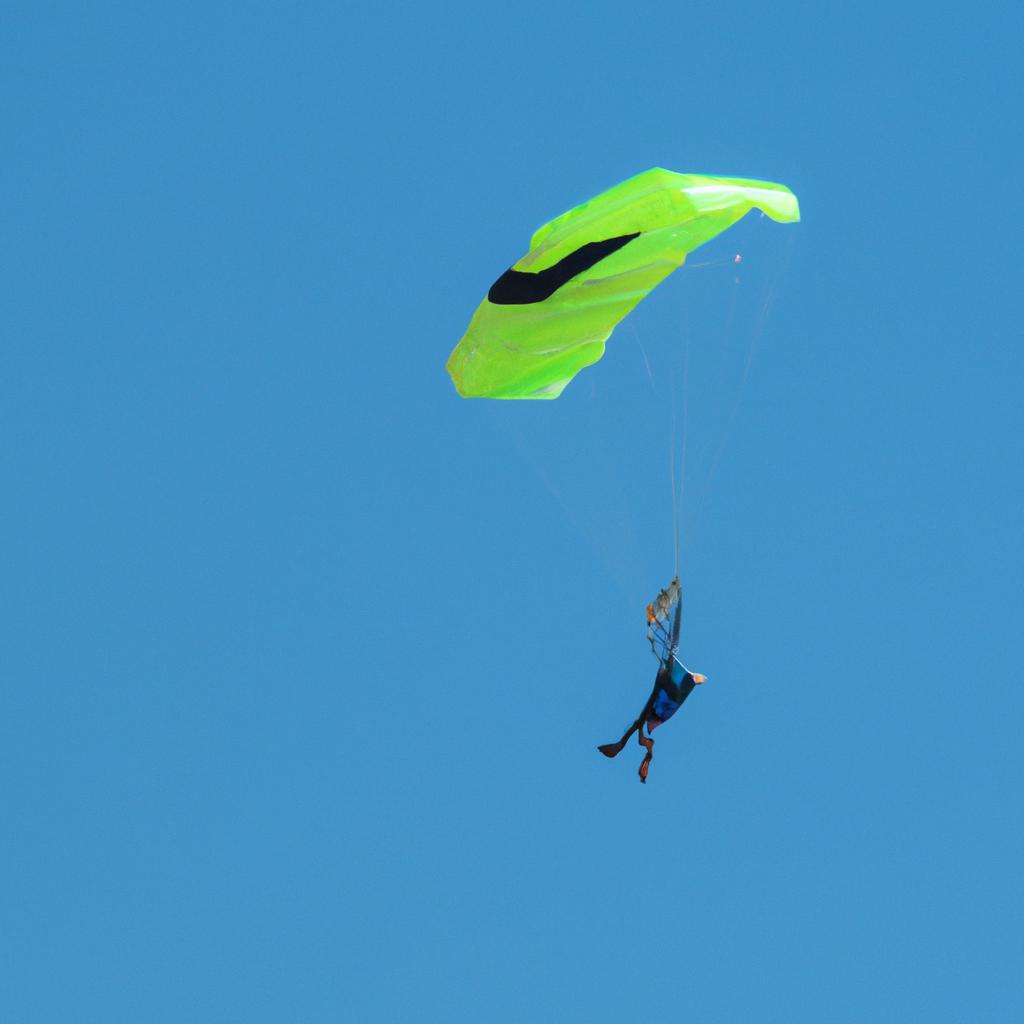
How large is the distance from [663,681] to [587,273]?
3982 mm

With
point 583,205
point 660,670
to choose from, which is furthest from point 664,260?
Result: point 660,670

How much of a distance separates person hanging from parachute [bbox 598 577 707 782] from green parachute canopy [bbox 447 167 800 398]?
2319mm

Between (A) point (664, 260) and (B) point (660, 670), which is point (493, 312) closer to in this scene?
(A) point (664, 260)

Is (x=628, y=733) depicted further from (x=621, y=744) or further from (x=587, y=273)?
(x=587, y=273)

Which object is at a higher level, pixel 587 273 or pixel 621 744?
pixel 587 273

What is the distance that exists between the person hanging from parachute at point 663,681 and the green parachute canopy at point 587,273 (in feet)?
7.61

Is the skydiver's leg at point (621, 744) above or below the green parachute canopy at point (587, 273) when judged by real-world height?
below

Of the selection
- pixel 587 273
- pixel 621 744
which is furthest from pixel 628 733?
pixel 587 273

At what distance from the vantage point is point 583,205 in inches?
1156

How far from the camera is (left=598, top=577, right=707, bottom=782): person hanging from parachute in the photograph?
1191 inches

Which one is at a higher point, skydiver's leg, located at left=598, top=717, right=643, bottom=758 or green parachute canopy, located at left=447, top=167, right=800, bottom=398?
green parachute canopy, located at left=447, top=167, right=800, bottom=398

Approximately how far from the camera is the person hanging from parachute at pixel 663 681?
30250 millimetres

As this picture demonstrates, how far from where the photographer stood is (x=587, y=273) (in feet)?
96.0

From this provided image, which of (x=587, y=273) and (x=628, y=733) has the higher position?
(x=587, y=273)
